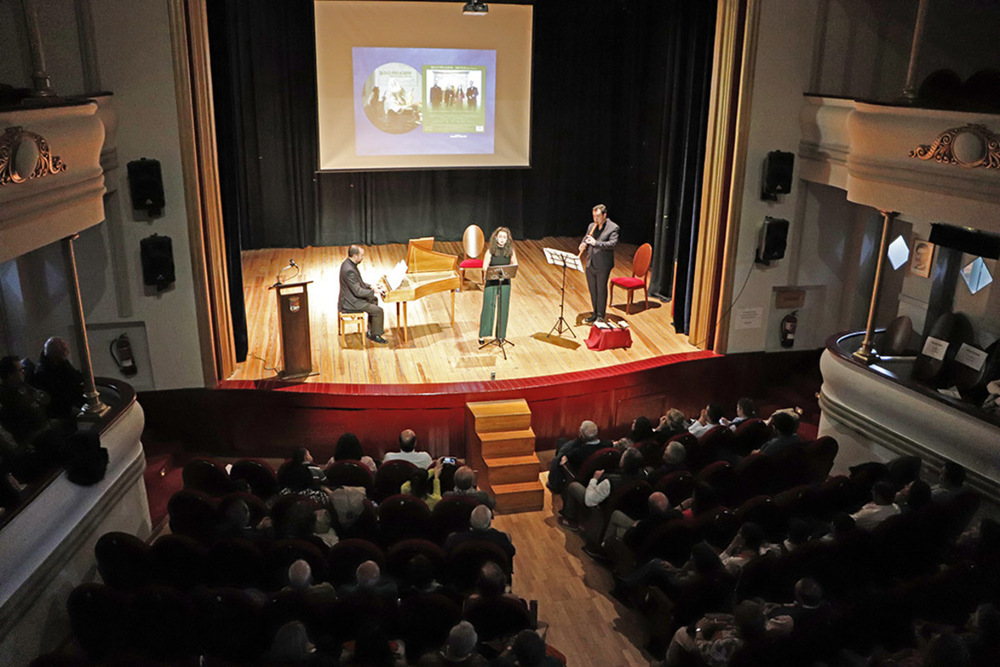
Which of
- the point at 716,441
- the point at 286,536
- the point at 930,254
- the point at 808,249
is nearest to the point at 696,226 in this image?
the point at 808,249

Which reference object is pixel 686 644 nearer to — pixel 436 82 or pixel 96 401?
pixel 96 401

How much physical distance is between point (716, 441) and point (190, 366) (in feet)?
15.6

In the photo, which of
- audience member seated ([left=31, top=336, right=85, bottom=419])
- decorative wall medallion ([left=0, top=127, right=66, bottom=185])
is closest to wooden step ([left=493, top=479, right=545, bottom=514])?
audience member seated ([left=31, top=336, right=85, bottom=419])

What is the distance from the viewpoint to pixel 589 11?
11.9m

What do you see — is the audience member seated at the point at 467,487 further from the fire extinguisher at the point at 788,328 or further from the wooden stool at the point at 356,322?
the fire extinguisher at the point at 788,328

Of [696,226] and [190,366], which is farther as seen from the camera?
[696,226]

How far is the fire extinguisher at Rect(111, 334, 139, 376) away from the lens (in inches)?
294

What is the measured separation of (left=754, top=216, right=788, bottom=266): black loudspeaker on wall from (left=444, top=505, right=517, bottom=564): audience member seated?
4.71 m

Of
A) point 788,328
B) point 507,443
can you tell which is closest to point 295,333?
point 507,443

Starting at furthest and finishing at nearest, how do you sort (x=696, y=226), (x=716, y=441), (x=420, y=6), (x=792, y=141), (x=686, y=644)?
(x=420, y=6) → (x=696, y=226) → (x=792, y=141) → (x=716, y=441) → (x=686, y=644)

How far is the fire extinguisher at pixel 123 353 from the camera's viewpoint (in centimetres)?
747

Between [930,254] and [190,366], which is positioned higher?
[930,254]

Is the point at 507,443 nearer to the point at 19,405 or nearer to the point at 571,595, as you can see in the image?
the point at 571,595

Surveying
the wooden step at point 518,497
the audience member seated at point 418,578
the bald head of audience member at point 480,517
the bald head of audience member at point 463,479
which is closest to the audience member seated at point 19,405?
the audience member seated at point 418,578
